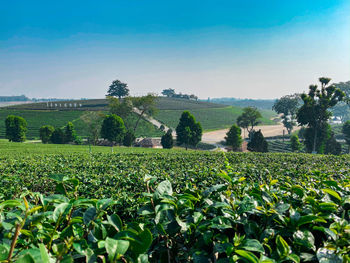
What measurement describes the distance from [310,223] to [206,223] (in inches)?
22.8

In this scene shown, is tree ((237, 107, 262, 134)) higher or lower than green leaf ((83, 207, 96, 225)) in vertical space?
higher

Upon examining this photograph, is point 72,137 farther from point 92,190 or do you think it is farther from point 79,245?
point 79,245

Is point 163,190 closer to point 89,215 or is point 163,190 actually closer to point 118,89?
point 89,215

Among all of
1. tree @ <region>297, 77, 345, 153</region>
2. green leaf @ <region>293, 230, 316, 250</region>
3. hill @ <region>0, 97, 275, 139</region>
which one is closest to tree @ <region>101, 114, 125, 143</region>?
hill @ <region>0, 97, 275, 139</region>

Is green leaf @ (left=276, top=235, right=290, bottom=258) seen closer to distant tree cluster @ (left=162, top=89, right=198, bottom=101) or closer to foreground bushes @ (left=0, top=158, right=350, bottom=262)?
foreground bushes @ (left=0, top=158, right=350, bottom=262)

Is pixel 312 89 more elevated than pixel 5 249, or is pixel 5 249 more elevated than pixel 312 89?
pixel 312 89

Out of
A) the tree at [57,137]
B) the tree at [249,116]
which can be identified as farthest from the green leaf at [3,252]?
the tree at [249,116]

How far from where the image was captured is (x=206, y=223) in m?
1.24

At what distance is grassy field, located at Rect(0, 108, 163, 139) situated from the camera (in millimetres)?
55388

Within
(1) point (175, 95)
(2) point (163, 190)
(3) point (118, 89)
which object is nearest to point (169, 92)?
(1) point (175, 95)

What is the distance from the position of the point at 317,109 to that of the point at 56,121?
192ft

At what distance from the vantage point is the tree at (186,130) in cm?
3284

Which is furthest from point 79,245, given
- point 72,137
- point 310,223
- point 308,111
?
point 72,137

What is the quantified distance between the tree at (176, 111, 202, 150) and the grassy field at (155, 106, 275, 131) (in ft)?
114
